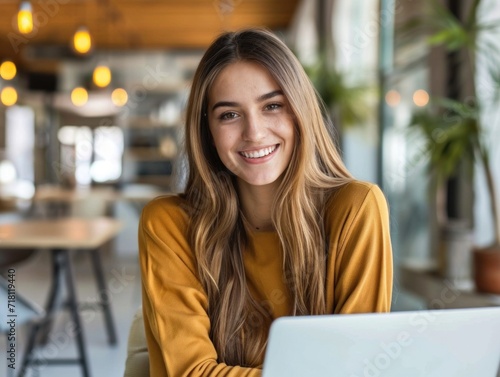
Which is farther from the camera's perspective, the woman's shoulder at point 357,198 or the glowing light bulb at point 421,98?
the glowing light bulb at point 421,98

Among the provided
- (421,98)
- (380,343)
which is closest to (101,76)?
(421,98)

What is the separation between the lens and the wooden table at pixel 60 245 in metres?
3.17

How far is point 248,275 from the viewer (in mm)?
1421

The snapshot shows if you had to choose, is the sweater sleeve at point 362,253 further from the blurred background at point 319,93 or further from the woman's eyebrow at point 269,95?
the blurred background at point 319,93

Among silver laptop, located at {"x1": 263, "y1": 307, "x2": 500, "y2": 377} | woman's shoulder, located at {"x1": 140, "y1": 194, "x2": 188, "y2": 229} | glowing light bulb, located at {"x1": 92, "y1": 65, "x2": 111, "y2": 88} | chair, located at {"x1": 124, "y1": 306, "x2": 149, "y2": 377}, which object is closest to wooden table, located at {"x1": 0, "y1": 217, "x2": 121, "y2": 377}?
chair, located at {"x1": 124, "y1": 306, "x2": 149, "y2": 377}

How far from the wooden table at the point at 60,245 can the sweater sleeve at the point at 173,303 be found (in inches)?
70.6

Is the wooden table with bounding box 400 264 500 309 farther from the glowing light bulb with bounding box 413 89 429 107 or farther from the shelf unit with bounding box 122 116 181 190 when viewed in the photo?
the shelf unit with bounding box 122 116 181 190

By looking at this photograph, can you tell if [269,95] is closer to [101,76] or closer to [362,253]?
[362,253]

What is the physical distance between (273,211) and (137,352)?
0.50m

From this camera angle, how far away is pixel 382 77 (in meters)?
5.39

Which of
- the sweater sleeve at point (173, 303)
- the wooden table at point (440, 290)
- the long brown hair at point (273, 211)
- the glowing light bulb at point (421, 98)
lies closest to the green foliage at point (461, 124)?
the wooden table at point (440, 290)

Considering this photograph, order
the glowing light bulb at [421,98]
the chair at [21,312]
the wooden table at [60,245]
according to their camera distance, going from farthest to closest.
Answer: the glowing light bulb at [421,98]
the wooden table at [60,245]
the chair at [21,312]

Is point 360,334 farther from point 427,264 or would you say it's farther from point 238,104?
point 427,264

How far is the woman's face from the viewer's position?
4.36 ft
